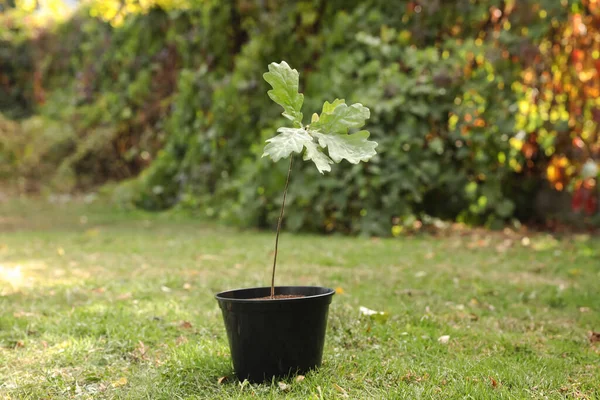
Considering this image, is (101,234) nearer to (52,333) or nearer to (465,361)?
(52,333)

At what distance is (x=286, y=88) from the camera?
6.15ft

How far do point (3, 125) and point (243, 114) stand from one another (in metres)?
4.85

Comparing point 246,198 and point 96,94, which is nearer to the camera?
point 246,198

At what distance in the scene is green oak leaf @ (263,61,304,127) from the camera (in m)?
1.86

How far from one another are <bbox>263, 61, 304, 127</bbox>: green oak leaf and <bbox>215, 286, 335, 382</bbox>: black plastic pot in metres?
0.56

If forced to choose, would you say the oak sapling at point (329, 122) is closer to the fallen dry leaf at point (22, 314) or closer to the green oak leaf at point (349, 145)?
the green oak leaf at point (349, 145)

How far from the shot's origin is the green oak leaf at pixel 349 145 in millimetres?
1793

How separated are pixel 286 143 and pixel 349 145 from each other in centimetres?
24

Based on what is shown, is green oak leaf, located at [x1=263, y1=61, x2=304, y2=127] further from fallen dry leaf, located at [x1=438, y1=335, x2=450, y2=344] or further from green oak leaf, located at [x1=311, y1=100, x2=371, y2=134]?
fallen dry leaf, located at [x1=438, y1=335, x2=450, y2=344]

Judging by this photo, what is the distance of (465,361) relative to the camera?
6.91 ft

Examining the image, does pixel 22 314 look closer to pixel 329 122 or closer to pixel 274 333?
pixel 274 333

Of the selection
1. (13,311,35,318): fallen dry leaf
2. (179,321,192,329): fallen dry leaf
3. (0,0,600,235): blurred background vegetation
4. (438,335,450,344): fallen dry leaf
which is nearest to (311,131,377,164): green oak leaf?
(438,335,450,344): fallen dry leaf

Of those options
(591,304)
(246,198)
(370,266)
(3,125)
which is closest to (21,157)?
(3,125)

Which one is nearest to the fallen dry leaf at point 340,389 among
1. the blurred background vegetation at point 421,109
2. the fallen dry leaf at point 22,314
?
the fallen dry leaf at point 22,314
